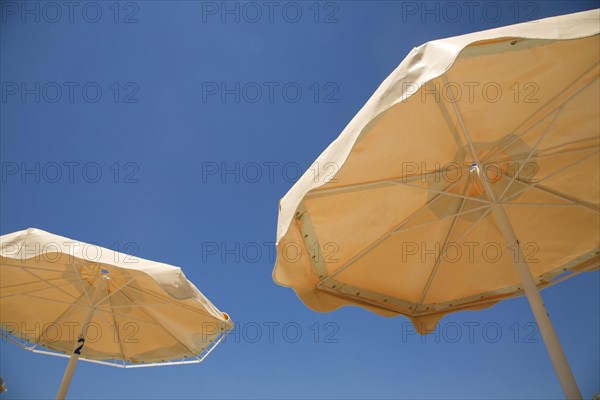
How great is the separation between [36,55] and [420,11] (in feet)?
31.6

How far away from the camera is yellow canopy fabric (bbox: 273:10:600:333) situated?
2.40 metres

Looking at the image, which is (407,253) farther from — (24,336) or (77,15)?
(77,15)

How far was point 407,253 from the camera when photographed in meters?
4.02

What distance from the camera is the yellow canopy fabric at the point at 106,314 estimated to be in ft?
16.1

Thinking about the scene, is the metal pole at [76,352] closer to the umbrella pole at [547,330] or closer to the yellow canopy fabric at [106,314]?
the yellow canopy fabric at [106,314]

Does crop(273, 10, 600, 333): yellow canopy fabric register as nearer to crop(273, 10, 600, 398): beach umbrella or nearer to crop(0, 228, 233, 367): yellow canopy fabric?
crop(273, 10, 600, 398): beach umbrella

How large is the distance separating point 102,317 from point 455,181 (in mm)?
5841

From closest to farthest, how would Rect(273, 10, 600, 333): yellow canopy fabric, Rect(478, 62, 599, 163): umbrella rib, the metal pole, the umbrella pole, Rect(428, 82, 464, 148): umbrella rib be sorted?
the umbrella pole < Rect(273, 10, 600, 333): yellow canopy fabric < Rect(478, 62, 599, 163): umbrella rib < Rect(428, 82, 464, 148): umbrella rib < the metal pole

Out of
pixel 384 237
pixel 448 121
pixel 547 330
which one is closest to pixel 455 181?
pixel 448 121

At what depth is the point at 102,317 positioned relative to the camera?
18.5 ft

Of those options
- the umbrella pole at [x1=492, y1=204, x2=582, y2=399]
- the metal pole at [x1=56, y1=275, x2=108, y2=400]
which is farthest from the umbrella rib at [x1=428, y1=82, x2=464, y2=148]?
the metal pole at [x1=56, y1=275, x2=108, y2=400]

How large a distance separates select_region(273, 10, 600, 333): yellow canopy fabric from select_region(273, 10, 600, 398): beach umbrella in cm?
1

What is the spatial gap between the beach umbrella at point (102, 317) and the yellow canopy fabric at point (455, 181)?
205cm

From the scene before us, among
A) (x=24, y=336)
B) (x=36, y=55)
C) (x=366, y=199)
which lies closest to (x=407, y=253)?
(x=366, y=199)
